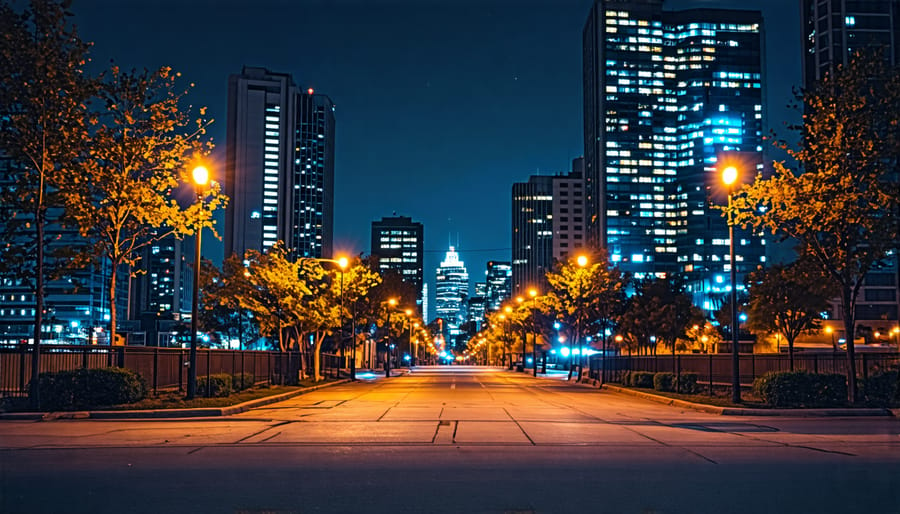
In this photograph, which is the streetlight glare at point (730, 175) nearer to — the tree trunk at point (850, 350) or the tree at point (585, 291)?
the tree trunk at point (850, 350)

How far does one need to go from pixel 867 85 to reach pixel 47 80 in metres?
24.9

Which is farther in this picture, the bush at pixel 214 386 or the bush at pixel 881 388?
the bush at pixel 214 386

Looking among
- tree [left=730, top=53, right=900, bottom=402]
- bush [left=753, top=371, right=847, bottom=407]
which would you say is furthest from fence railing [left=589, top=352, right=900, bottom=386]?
bush [left=753, top=371, right=847, bottom=407]

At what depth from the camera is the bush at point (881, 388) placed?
26562mm

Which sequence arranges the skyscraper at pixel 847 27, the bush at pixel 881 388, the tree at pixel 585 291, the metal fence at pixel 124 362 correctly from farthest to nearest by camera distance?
the skyscraper at pixel 847 27 < the tree at pixel 585 291 < the bush at pixel 881 388 < the metal fence at pixel 124 362

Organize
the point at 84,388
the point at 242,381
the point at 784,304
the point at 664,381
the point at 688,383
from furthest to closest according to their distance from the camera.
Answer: the point at 784,304 → the point at 664,381 → the point at 688,383 → the point at 242,381 → the point at 84,388

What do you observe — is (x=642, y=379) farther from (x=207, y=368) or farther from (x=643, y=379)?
(x=207, y=368)

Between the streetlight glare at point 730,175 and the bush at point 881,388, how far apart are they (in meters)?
7.61

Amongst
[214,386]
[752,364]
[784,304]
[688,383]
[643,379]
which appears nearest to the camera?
[214,386]

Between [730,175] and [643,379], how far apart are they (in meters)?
16.6

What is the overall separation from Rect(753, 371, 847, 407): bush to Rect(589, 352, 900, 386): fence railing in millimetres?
2231

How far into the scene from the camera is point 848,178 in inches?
1049

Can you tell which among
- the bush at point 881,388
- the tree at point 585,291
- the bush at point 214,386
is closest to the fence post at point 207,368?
the bush at point 214,386

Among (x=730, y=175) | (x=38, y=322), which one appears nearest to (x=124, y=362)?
(x=38, y=322)
